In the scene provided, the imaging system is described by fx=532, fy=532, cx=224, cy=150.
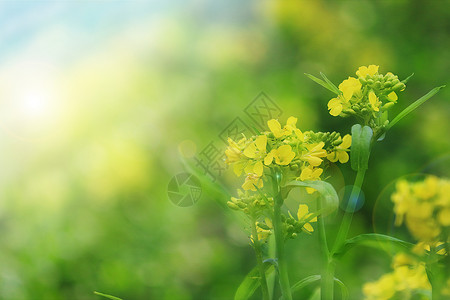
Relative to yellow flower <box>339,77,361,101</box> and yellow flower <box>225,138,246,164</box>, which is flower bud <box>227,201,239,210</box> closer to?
yellow flower <box>225,138,246,164</box>

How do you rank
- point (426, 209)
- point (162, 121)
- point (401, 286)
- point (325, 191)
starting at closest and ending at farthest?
1. point (325, 191)
2. point (426, 209)
3. point (401, 286)
4. point (162, 121)

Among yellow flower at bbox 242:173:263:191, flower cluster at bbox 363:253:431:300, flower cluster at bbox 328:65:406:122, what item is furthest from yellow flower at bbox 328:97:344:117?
flower cluster at bbox 363:253:431:300

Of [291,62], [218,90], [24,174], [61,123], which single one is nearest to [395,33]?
[291,62]

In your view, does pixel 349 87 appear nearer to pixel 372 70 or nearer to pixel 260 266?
pixel 372 70

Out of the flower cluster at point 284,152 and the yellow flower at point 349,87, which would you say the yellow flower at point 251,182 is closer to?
the flower cluster at point 284,152

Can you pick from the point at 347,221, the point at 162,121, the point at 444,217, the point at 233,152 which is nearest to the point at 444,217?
the point at 444,217
